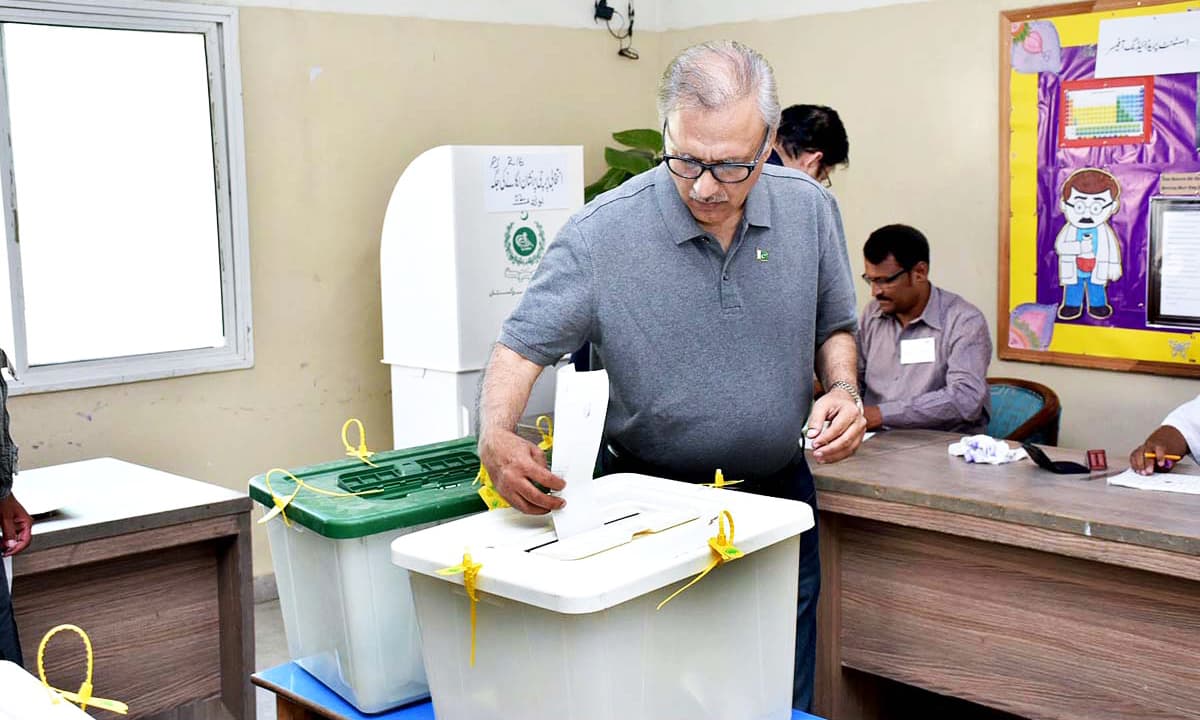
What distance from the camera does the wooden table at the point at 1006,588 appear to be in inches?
81.0

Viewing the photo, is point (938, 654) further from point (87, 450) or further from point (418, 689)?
point (87, 450)

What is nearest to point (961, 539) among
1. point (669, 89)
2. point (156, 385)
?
point (669, 89)

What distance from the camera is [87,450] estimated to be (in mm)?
3834

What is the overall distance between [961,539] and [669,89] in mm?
1127

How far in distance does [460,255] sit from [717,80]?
2332 millimetres

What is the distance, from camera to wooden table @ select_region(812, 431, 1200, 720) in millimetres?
2057

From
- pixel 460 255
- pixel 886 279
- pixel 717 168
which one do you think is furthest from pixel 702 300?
pixel 460 255

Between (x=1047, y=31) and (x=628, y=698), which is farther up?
(x=1047, y=31)

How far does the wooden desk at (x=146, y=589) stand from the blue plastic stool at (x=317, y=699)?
0.82 metres

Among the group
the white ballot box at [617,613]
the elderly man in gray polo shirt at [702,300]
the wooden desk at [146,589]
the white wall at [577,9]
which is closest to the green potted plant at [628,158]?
the white wall at [577,9]

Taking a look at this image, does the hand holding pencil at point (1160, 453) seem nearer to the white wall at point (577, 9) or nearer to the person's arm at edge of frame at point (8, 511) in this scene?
the person's arm at edge of frame at point (8, 511)

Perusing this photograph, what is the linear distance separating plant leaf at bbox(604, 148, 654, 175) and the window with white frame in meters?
1.48

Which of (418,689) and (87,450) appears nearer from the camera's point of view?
(418,689)

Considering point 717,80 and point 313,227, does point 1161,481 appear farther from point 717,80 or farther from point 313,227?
point 313,227
